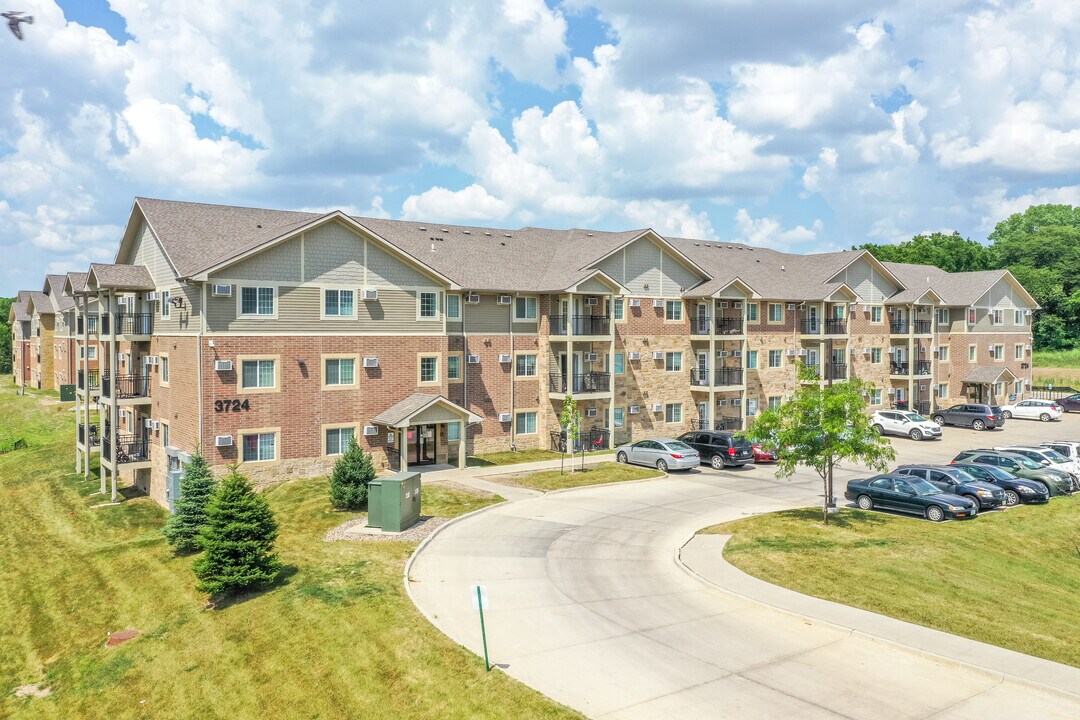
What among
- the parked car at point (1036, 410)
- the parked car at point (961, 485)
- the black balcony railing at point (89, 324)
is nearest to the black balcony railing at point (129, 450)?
the black balcony railing at point (89, 324)

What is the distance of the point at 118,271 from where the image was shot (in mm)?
33875

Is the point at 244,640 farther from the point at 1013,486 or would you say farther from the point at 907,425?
the point at 907,425

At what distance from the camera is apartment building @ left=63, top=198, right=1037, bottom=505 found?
3086 cm

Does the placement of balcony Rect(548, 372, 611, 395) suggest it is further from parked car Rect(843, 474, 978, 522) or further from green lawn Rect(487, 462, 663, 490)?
parked car Rect(843, 474, 978, 522)

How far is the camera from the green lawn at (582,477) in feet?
104

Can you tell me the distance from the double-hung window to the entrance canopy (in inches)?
255

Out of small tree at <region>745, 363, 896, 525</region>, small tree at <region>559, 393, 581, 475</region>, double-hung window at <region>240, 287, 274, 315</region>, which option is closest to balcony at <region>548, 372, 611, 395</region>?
small tree at <region>559, 393, 581, 475</region>

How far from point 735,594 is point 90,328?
1528 inches

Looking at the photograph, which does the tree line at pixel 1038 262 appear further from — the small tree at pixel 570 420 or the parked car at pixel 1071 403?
the small tree at pixel 570 420

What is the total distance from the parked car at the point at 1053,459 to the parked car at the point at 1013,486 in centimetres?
418

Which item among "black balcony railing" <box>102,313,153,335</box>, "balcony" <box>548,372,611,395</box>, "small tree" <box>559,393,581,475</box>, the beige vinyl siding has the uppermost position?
the beige vinyl siding

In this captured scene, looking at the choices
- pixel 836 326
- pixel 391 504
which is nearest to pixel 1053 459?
pixel 836 326

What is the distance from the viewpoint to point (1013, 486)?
95.5ft

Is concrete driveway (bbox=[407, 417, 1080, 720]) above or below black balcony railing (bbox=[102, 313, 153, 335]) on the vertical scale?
below
